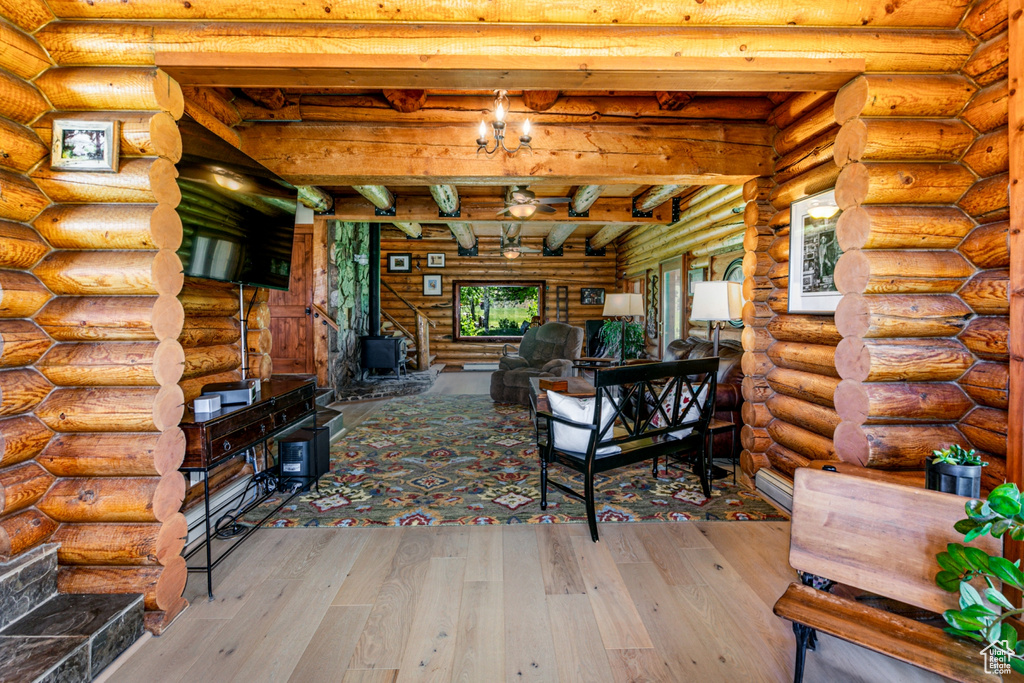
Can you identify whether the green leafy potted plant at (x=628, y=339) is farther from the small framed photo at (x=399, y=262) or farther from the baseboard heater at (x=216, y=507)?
the baseboard heater at (x=216, y=507)

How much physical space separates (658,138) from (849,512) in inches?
115

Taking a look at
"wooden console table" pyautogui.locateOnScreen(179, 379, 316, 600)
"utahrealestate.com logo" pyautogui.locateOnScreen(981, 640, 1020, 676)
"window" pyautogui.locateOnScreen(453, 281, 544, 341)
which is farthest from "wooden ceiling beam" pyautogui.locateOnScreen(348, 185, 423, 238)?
"utahrealestate.com logo" pyautogui.locateOnScreen(981, 640, 1020, 676)

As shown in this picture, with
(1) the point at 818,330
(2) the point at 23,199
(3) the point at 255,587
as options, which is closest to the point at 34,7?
(2) the point at 23,199

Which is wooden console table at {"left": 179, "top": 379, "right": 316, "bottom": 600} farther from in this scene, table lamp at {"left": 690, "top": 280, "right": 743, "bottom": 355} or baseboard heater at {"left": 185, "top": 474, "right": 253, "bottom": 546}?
table lamp at {"left": 690, "top": 280, "right": 743, "bottom": 355}

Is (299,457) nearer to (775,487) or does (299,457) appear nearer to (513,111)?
(513,111)

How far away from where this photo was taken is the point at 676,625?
1981 mm

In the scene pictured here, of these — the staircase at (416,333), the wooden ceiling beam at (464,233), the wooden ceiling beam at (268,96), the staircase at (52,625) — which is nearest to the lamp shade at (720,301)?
the wooden ceiling beam at (268,96)

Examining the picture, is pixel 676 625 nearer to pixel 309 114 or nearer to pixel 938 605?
pixel 938 605

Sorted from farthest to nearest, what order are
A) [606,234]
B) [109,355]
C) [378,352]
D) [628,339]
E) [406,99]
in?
[606,234] < [628,339] < [378,352] < [406,99] < [109,355]

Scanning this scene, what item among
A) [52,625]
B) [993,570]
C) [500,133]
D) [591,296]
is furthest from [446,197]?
[591,296]

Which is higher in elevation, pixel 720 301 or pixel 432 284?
pixel 432 284

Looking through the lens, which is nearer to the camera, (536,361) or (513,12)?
(513,12)

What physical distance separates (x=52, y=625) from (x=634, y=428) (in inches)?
112

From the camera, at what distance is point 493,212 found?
6797 mm
